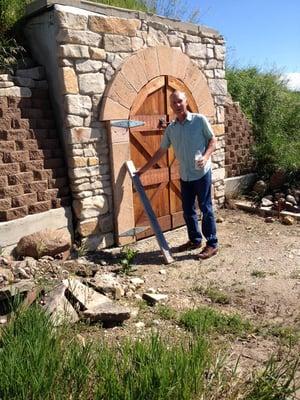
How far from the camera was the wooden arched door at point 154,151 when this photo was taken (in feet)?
18.2

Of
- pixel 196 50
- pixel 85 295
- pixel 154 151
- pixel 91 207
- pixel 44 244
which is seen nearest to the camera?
pixel 85 295

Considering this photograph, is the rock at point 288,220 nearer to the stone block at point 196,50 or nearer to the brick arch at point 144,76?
the brick arch at point 144,76

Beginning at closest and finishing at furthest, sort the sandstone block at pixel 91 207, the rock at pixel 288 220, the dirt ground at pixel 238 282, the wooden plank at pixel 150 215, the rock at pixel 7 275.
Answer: the dirt ground at pixel 238 282 < the rock at pixel 7 275 < the sandstone block at pixel 91 207 < the wooden plank at pixel 150 215 < the rock at pixel 288 220

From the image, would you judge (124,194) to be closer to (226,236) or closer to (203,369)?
(226,236)

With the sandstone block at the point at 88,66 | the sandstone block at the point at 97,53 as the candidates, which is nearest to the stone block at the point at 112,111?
the sandstone block at the point at 88,66

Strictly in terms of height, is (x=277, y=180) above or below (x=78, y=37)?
below

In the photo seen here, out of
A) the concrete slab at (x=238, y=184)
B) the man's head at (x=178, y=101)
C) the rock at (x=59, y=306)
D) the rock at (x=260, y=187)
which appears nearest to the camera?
the rock at (x=59, y=306)

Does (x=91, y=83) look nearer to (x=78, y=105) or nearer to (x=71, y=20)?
(x=78, y=105)

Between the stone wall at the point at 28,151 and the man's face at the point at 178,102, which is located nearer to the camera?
the stone wall at the point at 28,151

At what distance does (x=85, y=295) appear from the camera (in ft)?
11.9

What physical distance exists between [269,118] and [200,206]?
4.44 meters

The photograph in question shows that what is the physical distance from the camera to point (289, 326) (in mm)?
3463

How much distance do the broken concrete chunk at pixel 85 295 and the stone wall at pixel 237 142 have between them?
177 inches

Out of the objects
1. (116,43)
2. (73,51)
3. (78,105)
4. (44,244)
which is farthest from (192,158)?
(44,244)
